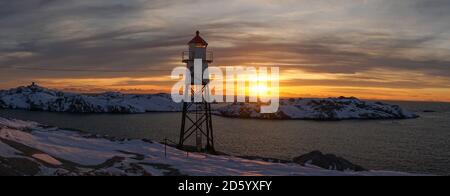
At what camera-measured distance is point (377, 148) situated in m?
82.5

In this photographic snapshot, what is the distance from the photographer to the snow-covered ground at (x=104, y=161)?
77.8 feet

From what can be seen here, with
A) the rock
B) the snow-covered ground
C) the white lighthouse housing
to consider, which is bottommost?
the rock

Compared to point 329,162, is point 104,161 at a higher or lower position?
higher

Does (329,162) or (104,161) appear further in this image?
(329,162)

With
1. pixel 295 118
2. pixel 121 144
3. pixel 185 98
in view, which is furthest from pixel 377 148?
pixel 295 118

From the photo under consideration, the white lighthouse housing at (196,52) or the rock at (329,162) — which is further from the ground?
the white lighthouse housing at (196,52)


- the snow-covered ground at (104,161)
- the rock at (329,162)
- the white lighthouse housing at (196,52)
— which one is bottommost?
the rock at (329,162)

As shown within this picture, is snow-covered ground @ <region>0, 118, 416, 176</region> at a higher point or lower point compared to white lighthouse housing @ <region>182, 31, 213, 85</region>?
lower

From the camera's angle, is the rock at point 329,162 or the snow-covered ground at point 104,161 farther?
the rock at point 329,162

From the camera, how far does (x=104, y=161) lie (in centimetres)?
2747

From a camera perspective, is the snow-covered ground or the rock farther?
the rock

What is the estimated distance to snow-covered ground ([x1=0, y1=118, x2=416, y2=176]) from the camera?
23.7 metres
